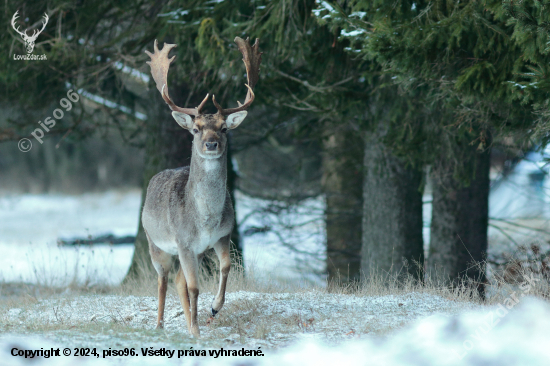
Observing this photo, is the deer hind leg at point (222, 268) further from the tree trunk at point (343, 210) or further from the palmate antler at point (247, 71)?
the tree trunk at point (343, 210)

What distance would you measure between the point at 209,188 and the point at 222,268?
853 mm

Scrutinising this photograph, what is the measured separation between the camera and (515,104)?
649cm

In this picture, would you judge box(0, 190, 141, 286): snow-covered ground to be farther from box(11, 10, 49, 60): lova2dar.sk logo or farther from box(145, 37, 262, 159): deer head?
box(145, 37, 262, 159): deer head

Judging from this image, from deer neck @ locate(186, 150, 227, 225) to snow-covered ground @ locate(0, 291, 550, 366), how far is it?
118cm

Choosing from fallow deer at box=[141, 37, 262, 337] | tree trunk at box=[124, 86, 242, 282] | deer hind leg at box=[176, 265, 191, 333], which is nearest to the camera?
fallow deer at box=[141, 37, 262, 337]

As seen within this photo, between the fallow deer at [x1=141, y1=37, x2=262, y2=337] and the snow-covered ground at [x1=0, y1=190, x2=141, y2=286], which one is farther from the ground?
the fallow deer at [x1=141, y1=37, x2=262, y2=337]

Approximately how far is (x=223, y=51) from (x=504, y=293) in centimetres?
493

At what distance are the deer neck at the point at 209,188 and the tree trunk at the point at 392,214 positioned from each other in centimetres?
425

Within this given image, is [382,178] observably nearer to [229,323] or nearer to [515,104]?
[515,104]

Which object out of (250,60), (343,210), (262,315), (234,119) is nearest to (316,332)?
(262,315)

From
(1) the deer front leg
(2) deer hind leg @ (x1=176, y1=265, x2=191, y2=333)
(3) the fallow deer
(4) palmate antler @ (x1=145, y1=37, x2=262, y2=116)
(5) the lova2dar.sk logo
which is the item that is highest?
(5) the lova2dar.sk logo

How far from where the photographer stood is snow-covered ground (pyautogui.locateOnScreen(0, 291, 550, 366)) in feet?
14.0

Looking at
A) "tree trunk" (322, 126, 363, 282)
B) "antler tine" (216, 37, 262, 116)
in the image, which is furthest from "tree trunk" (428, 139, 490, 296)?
"antler tine" (216, 37, 262, 116)

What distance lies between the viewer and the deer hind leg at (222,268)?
5855mm
